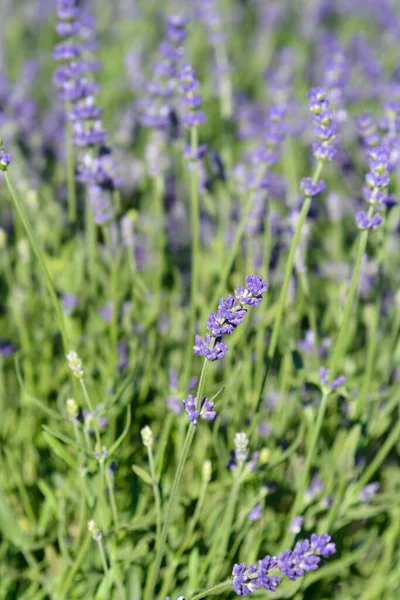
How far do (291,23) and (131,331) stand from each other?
4.94 metres

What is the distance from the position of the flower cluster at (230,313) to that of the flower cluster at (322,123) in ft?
1.70

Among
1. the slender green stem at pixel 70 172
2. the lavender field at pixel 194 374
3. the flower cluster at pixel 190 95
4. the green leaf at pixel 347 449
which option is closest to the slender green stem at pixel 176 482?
the lavender field at pixel 194 374

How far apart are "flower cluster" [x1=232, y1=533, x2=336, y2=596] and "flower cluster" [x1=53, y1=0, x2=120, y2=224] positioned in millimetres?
1258

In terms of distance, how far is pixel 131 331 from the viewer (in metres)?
2.54

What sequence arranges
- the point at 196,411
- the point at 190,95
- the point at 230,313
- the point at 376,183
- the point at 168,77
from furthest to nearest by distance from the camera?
the point at 168,77 → the point at 190,95 → the point at 376,183 → the point at 196,411 → the point at 230,313

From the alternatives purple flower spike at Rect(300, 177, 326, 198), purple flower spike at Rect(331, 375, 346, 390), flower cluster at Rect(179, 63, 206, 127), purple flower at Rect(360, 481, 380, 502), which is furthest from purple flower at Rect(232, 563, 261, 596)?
flower cluster at Rect(179, 63, 206, 127)

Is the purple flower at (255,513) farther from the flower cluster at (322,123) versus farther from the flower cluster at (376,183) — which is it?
the flower cluster at (322,123)

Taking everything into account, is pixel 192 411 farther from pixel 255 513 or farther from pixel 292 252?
→ pixel 255 513

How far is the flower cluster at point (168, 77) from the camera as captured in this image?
2475mm

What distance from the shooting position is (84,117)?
7.20 ft

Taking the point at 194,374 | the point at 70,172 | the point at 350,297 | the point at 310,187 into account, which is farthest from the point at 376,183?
the point at 70,172

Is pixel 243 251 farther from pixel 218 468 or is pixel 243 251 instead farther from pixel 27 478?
pixel 27 478

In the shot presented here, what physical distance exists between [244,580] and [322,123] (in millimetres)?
1046

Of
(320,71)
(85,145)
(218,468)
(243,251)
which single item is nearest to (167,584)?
(218,468)
